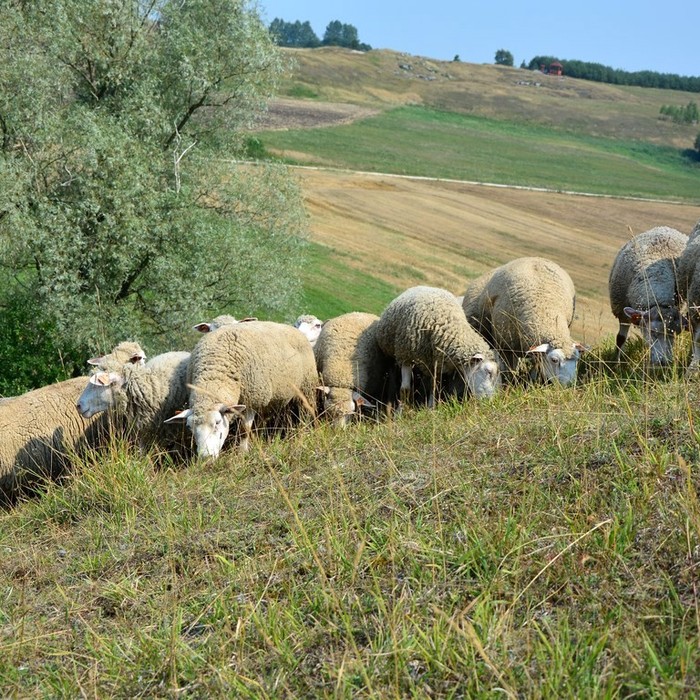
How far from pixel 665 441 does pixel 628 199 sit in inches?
2790

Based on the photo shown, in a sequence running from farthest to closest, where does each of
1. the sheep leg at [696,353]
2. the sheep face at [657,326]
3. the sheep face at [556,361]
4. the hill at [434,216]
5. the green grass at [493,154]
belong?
the green grass at [493,154] < the hill at [434,216] < the sheep face at [556,361] < the sheep face at [657,326] < the sheep leg at [696,353]

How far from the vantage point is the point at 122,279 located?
18578 mm

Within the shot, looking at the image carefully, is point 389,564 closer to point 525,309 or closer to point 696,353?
point 696,353

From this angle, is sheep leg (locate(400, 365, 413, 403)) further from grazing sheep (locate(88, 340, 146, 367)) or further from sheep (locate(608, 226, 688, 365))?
grazing sheep (locate(88, 340, 146, 367))

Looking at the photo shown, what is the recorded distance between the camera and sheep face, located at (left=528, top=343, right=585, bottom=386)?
994 centimetres

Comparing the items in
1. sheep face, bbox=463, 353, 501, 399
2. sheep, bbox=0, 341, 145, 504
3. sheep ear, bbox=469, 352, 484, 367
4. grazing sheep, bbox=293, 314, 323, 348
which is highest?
sheep ear, bbox=469, 352, 484, 367

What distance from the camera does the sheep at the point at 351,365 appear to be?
1058cm

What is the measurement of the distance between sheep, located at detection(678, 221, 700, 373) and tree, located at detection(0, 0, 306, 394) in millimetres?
10909

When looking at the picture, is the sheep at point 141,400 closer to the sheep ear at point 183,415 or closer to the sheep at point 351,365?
the sheep ear at point 183,415

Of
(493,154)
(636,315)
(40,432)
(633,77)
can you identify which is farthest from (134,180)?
(633,77)

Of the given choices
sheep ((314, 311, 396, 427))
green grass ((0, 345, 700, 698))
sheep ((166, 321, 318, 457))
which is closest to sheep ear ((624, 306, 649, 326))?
sheep ((314, 311, 396, 427))

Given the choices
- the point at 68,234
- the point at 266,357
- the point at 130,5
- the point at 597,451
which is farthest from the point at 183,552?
the point at 130,5

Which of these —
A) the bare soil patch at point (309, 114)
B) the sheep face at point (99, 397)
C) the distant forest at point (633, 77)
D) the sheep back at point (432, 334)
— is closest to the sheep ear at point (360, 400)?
the sheep back at point (432, 334)

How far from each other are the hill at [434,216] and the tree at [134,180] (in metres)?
2.28
